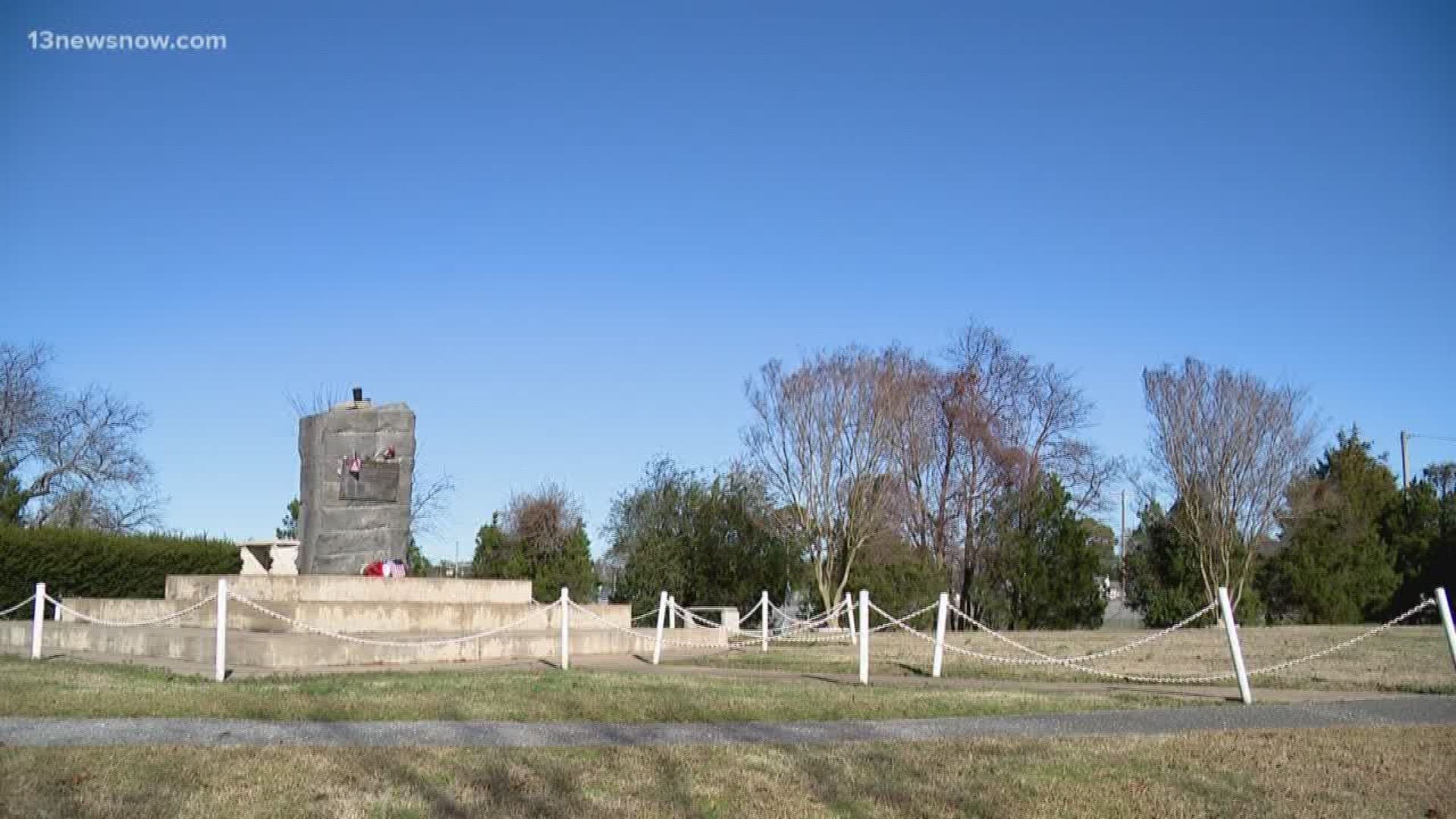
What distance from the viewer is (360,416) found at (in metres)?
22.0

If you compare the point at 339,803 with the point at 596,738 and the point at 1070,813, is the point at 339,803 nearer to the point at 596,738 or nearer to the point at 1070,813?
the point at 596,738

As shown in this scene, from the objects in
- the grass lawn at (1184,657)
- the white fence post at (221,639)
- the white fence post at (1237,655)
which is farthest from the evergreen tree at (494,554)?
the white fence post at (1237,655)

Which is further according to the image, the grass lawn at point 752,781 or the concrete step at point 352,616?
the concrete step at point 352,616

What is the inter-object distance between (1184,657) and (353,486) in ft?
45.0

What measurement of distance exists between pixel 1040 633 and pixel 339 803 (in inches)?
930

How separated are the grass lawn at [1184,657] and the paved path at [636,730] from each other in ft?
12.2

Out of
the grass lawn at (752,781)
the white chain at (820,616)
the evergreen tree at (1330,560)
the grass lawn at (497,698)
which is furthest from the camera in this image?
the evergreen tree at (1330,560)

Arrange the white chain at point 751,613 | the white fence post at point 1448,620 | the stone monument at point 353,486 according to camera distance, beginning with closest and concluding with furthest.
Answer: the white fence post at point 1448,620 < the stone monument at point 353,486 < the white chain at point 751,613

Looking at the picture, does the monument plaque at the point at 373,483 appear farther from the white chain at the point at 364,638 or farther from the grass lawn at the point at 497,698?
the grass lawn at the point at 497,698

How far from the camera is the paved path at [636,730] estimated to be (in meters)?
9.30

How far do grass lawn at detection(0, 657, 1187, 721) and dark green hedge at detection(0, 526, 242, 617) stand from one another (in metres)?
11.9

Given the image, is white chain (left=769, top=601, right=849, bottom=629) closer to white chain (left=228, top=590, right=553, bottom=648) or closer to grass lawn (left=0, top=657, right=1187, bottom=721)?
white chain (left=228, top=590, right=553, bottom=648)

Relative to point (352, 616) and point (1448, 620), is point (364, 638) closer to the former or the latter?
point (352, 616)

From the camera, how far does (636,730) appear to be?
1033 centimetres
